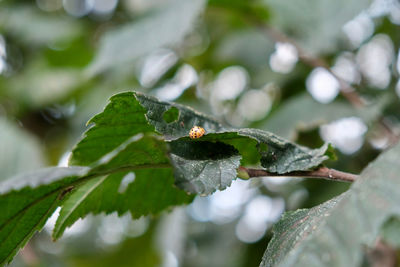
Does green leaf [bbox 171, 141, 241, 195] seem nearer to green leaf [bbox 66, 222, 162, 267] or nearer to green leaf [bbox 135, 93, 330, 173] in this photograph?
green leaf [bbox 135, 93, 330, 173]

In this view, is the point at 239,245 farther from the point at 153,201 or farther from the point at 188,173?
the point at 188,173

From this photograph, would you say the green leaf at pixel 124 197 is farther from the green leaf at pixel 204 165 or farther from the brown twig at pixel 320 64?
the brown twig at pixel 320 64

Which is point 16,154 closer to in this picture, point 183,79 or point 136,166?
point 183,79

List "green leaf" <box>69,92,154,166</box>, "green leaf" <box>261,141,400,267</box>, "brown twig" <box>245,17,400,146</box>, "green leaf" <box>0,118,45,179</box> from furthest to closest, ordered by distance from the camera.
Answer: "green leaf" <box>0,118,45,179</box> → "brown twig" <box>245,17,400,146</box> → "green leaf" <box>69,92,154,166</box> → "green leaf" <box>261,141,400,267</box>

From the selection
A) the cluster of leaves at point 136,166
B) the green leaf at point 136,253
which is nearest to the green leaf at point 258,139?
the cluster of leaves at point 136,166

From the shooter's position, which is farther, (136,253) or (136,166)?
(136,253)

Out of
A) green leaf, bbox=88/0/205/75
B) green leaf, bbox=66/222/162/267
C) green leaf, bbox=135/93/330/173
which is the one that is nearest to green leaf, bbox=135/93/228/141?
green leaf, bbox=135/93/330/173

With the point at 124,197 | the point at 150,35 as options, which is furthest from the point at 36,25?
the point at 124,197
